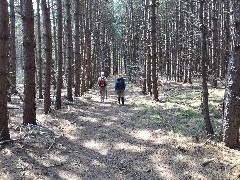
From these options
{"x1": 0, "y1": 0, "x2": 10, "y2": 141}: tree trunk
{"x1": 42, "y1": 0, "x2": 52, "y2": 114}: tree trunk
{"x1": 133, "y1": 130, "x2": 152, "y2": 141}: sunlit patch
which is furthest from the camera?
{"x1": 42, "y1": 0, "x2": 52, "y2": 114}: tree trunk

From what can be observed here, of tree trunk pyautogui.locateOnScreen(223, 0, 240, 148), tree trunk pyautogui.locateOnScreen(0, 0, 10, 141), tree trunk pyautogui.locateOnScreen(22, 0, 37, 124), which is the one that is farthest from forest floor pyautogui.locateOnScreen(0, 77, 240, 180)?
tree trunk pyautogui.locateOnScreen(22, 0, 37, 124)

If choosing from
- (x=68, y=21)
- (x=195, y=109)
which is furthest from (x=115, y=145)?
(x=68, y=21)

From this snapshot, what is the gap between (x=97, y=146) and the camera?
10203mm

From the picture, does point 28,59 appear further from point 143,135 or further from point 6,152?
point 143,135

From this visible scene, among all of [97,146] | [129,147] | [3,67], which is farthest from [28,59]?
[129,147]

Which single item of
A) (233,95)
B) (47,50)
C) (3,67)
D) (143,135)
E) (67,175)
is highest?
(47,50)

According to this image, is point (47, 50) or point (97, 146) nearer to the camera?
point (97, 146)

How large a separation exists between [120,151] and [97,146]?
904mm

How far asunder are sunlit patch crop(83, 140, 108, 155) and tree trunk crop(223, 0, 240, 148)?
12.1 ft

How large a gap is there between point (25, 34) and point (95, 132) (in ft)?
14.2

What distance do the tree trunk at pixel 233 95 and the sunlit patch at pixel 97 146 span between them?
368 cm

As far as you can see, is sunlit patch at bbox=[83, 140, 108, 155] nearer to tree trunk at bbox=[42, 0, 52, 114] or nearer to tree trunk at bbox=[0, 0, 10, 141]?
tree trunk at bbox=[0, 0, 10, 141]

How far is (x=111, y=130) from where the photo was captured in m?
12.0

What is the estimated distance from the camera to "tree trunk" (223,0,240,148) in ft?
28.1
